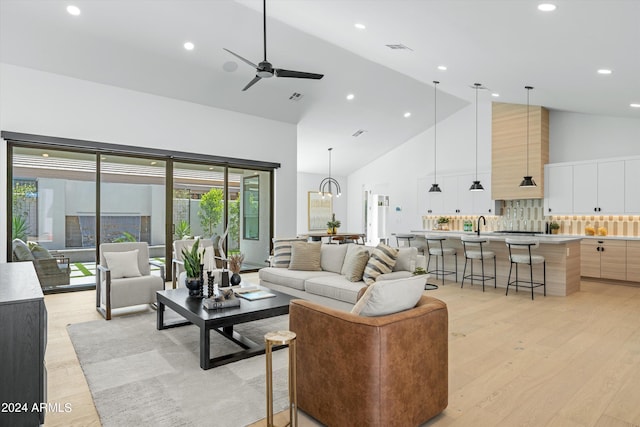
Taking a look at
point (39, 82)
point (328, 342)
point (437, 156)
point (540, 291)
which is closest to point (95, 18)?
point (39, 82)

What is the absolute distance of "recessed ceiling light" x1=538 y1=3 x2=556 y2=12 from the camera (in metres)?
3.18

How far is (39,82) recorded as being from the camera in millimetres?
5770

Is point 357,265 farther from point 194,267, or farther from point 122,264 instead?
point 122,264

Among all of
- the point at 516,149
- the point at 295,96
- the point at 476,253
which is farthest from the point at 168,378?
the point at 516,149

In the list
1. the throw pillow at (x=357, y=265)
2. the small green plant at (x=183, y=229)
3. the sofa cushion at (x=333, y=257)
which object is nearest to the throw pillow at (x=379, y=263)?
the throw pillow at (x=357, y=265)

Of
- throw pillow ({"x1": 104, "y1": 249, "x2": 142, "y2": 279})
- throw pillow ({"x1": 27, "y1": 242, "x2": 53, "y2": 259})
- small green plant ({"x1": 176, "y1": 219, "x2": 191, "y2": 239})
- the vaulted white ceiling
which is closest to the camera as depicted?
the vaulted white ceiling

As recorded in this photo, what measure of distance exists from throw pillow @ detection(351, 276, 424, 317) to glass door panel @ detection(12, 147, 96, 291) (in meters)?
5.92

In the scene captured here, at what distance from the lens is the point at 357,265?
4668mm

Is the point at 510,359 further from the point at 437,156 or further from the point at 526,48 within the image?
the point at 437,156

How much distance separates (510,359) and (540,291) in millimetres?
3399

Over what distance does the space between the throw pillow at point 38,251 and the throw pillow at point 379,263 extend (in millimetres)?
5093

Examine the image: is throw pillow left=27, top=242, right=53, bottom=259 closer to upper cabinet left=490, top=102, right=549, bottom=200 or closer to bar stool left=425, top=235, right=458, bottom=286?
bar stool left=425, top=235, right=458, bottom=286

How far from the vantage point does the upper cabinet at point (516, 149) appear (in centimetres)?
827

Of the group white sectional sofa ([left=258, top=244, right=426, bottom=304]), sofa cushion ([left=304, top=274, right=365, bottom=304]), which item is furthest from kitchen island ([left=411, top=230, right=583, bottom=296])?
sofa cushion ([left=304, top=274, right=365, bottom=304])
